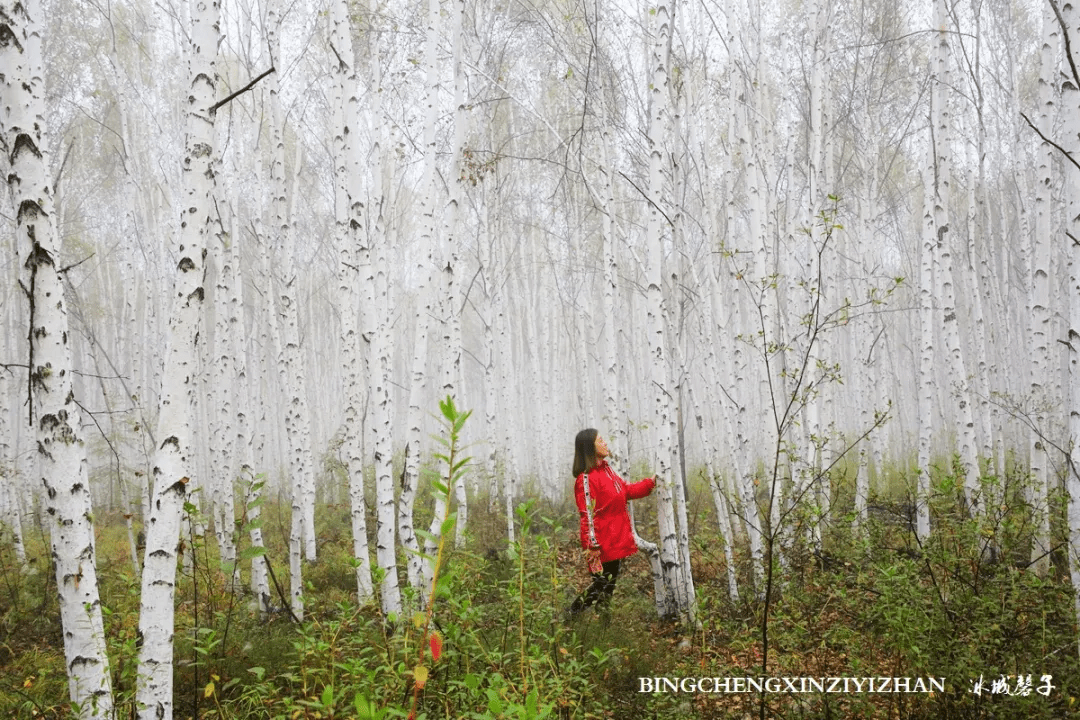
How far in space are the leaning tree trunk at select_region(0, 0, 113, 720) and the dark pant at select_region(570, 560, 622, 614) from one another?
3387mm

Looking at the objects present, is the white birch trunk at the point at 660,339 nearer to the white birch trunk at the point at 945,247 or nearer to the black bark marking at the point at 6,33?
the white birch trunk at the point at 945,247

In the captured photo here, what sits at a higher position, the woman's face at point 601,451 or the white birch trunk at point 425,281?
the white birch trunk at point 425,281

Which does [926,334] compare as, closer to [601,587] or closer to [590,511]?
[590,511]

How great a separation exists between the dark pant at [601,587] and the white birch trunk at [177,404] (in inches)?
128

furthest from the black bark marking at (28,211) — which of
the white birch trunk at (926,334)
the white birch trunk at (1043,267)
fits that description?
the white birch trunk at (926,334)

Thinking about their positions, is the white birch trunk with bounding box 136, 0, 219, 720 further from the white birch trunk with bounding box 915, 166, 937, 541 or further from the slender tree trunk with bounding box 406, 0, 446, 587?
the white birch trunk with bounding box 915, 166, 937, 541

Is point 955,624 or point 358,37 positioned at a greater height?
point 358,37

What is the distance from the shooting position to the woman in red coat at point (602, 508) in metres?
5.18

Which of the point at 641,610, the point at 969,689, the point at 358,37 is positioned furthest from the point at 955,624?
A: the point at 358,37

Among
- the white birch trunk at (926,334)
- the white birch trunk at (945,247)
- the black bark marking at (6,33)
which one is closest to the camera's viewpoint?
the black bark marking at (6,33)

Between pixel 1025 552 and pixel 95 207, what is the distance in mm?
24134

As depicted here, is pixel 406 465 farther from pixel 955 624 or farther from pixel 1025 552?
pixel 1025 552

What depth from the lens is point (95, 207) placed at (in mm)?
19188

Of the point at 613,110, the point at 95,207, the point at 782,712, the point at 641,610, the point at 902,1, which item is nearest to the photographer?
the point at 782,712
